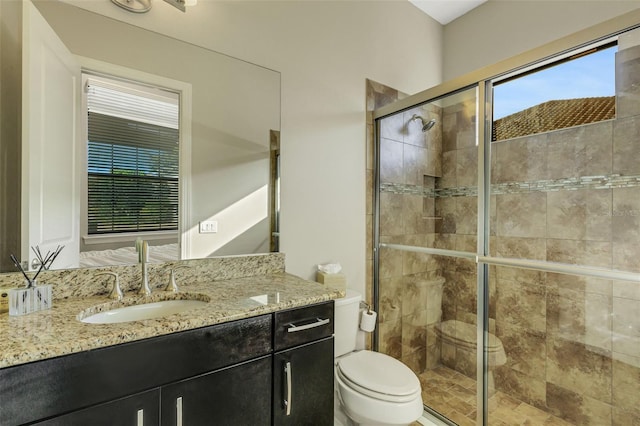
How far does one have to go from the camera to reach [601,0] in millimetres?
1917

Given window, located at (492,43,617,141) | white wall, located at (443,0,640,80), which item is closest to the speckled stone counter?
window, located at (492,43,617,141)

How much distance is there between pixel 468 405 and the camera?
1.94 metres

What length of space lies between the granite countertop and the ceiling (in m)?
2.55

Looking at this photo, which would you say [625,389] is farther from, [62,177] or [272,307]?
[62,177]

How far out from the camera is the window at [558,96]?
5.27ft

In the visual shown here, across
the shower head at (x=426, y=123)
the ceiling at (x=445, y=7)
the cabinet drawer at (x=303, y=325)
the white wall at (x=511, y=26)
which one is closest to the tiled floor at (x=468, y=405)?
the cabinet drawer at (x=303, y=325)

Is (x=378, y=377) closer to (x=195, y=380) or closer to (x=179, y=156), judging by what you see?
(x=195, y=380)

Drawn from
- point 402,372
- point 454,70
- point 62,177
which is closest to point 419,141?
point 454,70

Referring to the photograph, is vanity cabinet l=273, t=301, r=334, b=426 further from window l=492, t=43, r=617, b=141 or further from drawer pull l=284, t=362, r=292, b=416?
window l=492, t=43, r=617, b=141

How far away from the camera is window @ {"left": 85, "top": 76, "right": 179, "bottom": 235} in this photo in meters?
1.29

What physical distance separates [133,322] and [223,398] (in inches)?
14.9

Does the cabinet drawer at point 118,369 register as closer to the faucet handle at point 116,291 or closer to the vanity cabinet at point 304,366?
the vanity cabinet at point 304,366

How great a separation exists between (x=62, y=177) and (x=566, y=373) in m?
2.92

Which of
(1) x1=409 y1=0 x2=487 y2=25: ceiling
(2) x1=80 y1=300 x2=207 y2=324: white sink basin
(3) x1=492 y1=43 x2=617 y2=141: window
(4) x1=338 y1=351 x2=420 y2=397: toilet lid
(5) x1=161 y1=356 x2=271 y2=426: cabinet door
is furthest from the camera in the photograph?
(1) x1=409 y1=0 x2=487 y2=25: ceiling
